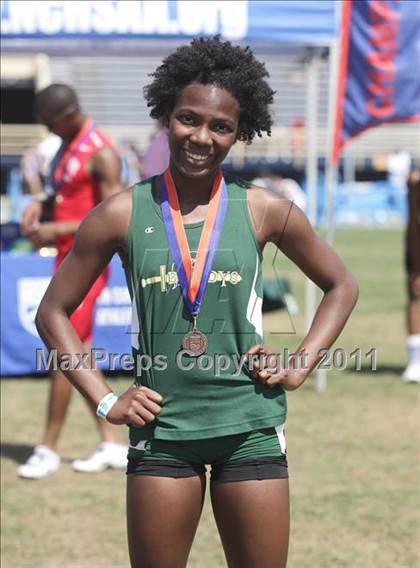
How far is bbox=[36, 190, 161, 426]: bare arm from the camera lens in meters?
3.14

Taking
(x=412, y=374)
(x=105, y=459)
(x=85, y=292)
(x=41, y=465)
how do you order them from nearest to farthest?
(x=85, y=292)
(x=41, y=465)
(x=105, y=459)
(x=412, y=374)

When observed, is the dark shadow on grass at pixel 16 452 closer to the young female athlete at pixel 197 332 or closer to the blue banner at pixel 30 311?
the blue banner at pixel 30 311

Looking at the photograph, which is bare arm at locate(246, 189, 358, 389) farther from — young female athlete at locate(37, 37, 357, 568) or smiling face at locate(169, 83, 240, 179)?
smiling face at locate(169, 83, 240, 179)

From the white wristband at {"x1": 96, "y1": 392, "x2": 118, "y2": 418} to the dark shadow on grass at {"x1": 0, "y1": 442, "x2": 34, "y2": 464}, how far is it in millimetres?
3787

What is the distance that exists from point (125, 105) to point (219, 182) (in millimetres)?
33204

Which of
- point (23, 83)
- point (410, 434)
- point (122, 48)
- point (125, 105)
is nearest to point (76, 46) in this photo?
point (122, 48)

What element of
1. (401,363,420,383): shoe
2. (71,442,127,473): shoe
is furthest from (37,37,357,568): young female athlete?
(401,363,420,383): shoe

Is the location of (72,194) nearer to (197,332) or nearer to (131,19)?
(131,19)

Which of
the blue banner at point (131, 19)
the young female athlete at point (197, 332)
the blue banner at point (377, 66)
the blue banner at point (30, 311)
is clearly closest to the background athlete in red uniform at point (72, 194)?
the blue banner at point (131, 19)

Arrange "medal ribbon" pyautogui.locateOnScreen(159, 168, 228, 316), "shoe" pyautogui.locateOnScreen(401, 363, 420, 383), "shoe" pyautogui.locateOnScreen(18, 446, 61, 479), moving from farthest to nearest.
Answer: "shoe" pyautogui.locateOnScreen(401, 363, 420, 383) → "shoe" pyautogui.locateOnScreen(18, 446, 61, 479) → "medal ribbon" pyautogui.locateOnScreen(159, 168, 228, 316)

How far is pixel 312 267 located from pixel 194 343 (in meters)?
0.45

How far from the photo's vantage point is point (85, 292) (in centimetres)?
332

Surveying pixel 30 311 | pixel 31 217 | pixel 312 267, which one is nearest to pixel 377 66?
pixel 31 217

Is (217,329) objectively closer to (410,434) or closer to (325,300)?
(325,300)
